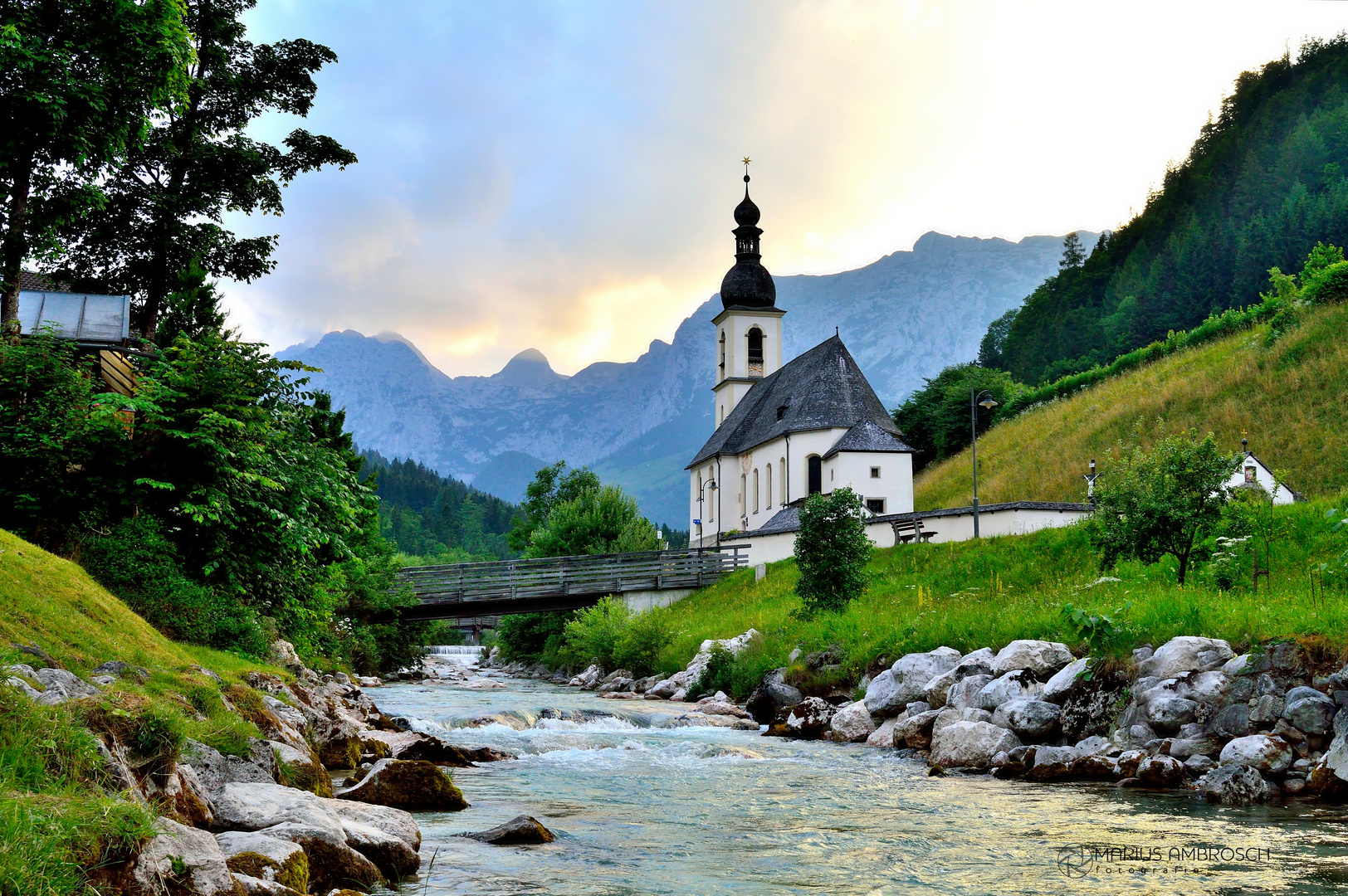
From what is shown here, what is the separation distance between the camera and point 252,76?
2438 centimetres

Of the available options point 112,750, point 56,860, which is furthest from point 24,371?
point 56,860

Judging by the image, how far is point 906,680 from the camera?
61.1 ft

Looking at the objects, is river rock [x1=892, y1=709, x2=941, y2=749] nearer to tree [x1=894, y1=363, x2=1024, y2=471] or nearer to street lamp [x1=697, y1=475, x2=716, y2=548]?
tree [x1=894, y1=363, x2=1024, y2=471]

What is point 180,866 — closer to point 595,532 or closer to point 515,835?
point 515,835

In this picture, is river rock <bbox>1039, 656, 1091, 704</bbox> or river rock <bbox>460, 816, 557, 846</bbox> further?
river rock <bbox>1039, 656, 1091, 704</bbox>

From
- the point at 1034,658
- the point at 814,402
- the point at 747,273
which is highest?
the point at 747,273

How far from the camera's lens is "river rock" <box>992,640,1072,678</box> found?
16.7 metres

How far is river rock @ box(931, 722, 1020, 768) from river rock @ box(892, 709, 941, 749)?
1362 mm

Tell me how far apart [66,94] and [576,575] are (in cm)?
3212

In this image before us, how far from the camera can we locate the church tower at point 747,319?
2992 inches

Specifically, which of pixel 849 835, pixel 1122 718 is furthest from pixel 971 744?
pixel 849 835

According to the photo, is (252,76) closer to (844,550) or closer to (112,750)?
(844,550)

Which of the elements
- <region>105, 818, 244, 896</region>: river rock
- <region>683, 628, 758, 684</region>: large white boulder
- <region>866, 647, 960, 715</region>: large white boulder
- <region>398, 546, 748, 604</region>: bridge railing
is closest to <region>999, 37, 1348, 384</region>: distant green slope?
<region>398, 546, 748, 604</region>: bridge railing

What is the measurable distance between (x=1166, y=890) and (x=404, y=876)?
5841 millimetres
